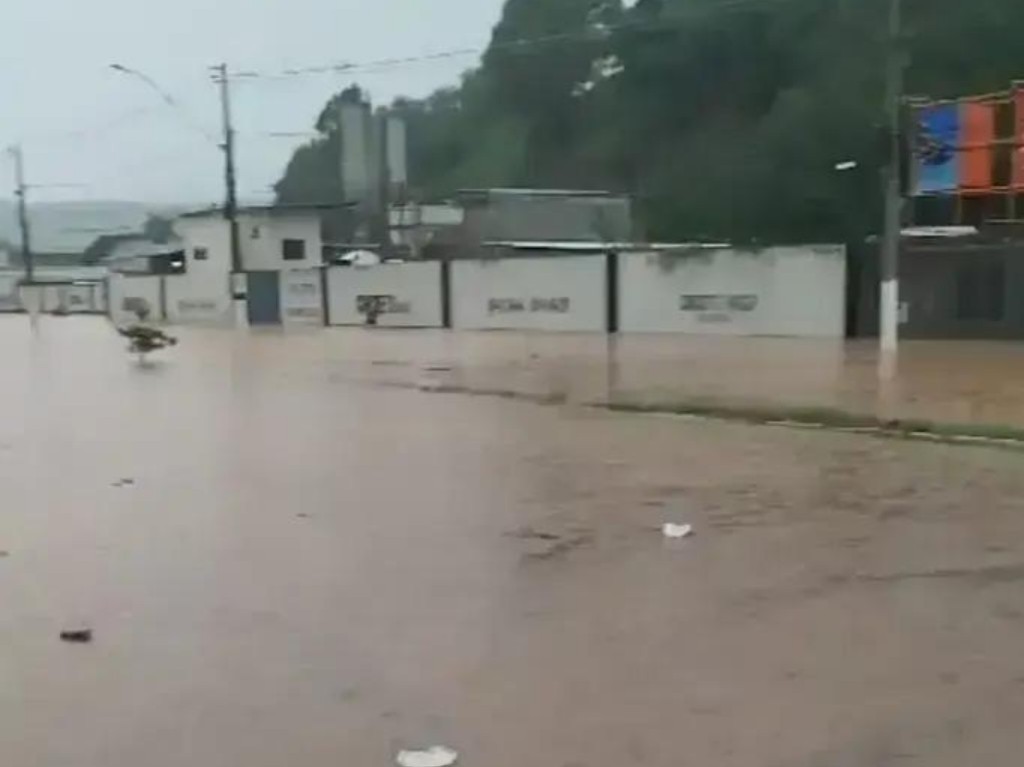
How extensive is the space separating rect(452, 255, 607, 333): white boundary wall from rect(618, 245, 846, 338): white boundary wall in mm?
1111

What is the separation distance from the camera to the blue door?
56031mm

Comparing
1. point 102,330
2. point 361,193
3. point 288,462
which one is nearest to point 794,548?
point 288,462

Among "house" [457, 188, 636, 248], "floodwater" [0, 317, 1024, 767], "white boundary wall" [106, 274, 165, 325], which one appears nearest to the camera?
"floodwater" [0, 317, 1024, 767]

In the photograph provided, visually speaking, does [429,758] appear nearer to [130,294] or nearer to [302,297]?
[302,297]

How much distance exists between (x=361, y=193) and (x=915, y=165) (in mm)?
46825

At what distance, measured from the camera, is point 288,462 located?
1390cm

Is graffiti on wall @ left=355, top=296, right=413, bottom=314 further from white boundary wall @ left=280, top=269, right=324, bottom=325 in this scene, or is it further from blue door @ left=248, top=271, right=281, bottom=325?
blue door @ left=248, top=271, right=281, bottom=325

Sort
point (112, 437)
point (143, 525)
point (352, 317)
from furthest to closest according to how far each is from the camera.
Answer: point (352, 317), point (112, 437), point (143, 525)

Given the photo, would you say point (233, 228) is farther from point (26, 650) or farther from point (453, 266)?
point (26, 650)

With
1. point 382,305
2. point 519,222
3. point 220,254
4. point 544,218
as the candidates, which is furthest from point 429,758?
point 220,254

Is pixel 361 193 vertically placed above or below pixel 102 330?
above

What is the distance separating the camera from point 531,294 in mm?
44281

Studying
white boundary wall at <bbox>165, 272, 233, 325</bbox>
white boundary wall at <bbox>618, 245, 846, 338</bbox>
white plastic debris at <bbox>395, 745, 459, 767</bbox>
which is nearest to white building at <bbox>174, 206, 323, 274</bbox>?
white boundary wall at <bbox>165, 272, 233, 325</bbox>

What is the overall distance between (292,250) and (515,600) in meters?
60.7
